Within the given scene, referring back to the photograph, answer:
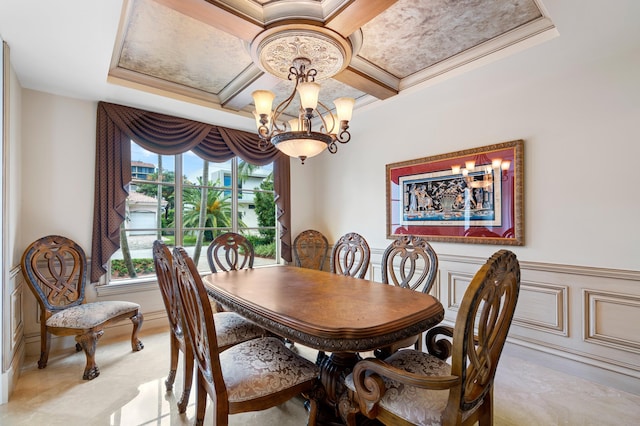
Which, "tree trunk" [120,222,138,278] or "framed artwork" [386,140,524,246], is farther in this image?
"tree trunk" [120,222,138,278]

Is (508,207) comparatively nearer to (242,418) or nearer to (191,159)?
(242,418)

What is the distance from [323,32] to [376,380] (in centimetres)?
193

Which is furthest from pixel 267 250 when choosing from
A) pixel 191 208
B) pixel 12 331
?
pixel 12 331

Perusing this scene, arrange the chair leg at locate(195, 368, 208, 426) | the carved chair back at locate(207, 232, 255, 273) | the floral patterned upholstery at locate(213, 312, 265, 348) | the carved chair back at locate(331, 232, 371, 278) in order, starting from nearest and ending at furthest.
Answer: the chair leg at locate(195, 368, 208, 426)
the floral patterned upholstery at locate(213, 312, 265, 348)
the carved chair back at locate(331, 232, 371, 278)
the carved chair back at locate(207, 232, 255, 273)

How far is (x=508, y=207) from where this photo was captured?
273cm

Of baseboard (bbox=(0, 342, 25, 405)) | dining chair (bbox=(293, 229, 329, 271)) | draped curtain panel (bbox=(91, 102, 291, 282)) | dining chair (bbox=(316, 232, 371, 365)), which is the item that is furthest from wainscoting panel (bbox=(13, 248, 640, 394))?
dining chair (bbox=(293, 229, 329, 271))

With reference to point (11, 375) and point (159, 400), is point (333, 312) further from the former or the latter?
point (11, 375)

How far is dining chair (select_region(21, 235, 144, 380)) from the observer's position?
234 cm

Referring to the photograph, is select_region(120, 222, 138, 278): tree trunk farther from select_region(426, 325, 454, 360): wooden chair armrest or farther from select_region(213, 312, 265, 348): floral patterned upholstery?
select_region(426, 325, 454, 360): wooden chair armrest

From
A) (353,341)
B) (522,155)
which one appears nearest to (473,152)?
(522,155)

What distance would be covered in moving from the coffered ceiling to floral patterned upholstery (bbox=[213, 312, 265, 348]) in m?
1.89

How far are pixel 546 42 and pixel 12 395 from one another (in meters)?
4.31

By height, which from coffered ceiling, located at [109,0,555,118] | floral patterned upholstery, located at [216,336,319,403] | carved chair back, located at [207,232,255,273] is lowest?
floral patterned upholstery, located at [216,336,319,403]

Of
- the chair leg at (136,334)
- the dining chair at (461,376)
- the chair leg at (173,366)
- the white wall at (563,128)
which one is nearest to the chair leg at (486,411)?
the dining chair at (461,376)
